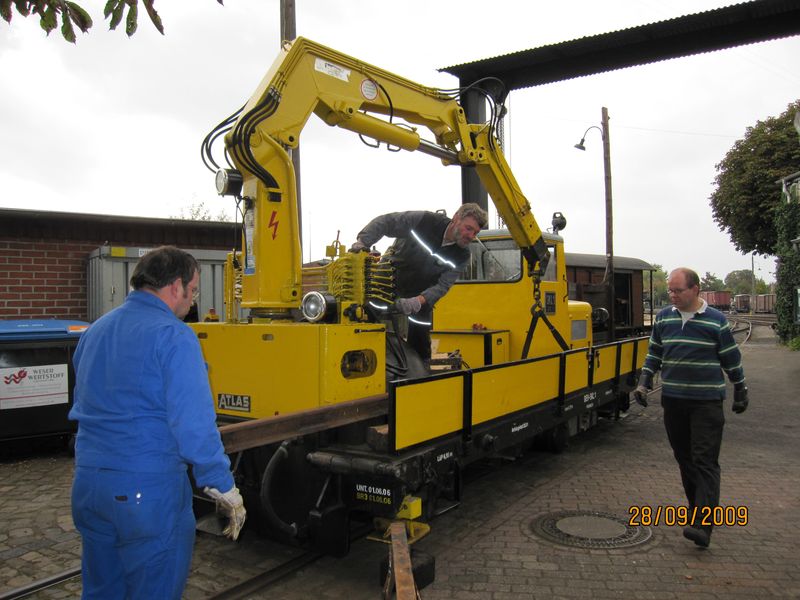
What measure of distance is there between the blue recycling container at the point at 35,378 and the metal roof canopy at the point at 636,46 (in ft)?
25.2

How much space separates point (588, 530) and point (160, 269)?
3990mm

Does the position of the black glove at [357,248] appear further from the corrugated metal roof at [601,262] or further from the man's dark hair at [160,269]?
the corrugated metal roof at [601,262]

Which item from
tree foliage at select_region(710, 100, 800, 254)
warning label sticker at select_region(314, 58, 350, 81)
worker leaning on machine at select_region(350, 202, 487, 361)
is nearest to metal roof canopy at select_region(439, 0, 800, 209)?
worker leaning on machine at select_region(350, 202, 487, 361)

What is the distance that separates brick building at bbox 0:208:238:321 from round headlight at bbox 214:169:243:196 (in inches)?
192

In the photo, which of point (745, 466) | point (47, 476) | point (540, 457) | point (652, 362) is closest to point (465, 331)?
point (540, 457)

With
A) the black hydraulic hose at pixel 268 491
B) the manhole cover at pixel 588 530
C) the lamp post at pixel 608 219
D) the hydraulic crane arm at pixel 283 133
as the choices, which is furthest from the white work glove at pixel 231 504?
the lamp post at pixel 608 219

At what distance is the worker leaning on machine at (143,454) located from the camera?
2.54m

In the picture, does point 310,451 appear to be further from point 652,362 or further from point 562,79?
point 562,79

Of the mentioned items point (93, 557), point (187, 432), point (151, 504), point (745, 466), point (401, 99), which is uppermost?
point (401, 99)

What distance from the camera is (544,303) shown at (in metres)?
7.69

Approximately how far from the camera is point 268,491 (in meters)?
4.14

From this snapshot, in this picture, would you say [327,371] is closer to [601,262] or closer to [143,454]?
[143,454]

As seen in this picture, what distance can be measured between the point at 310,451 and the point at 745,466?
534 centimetres
